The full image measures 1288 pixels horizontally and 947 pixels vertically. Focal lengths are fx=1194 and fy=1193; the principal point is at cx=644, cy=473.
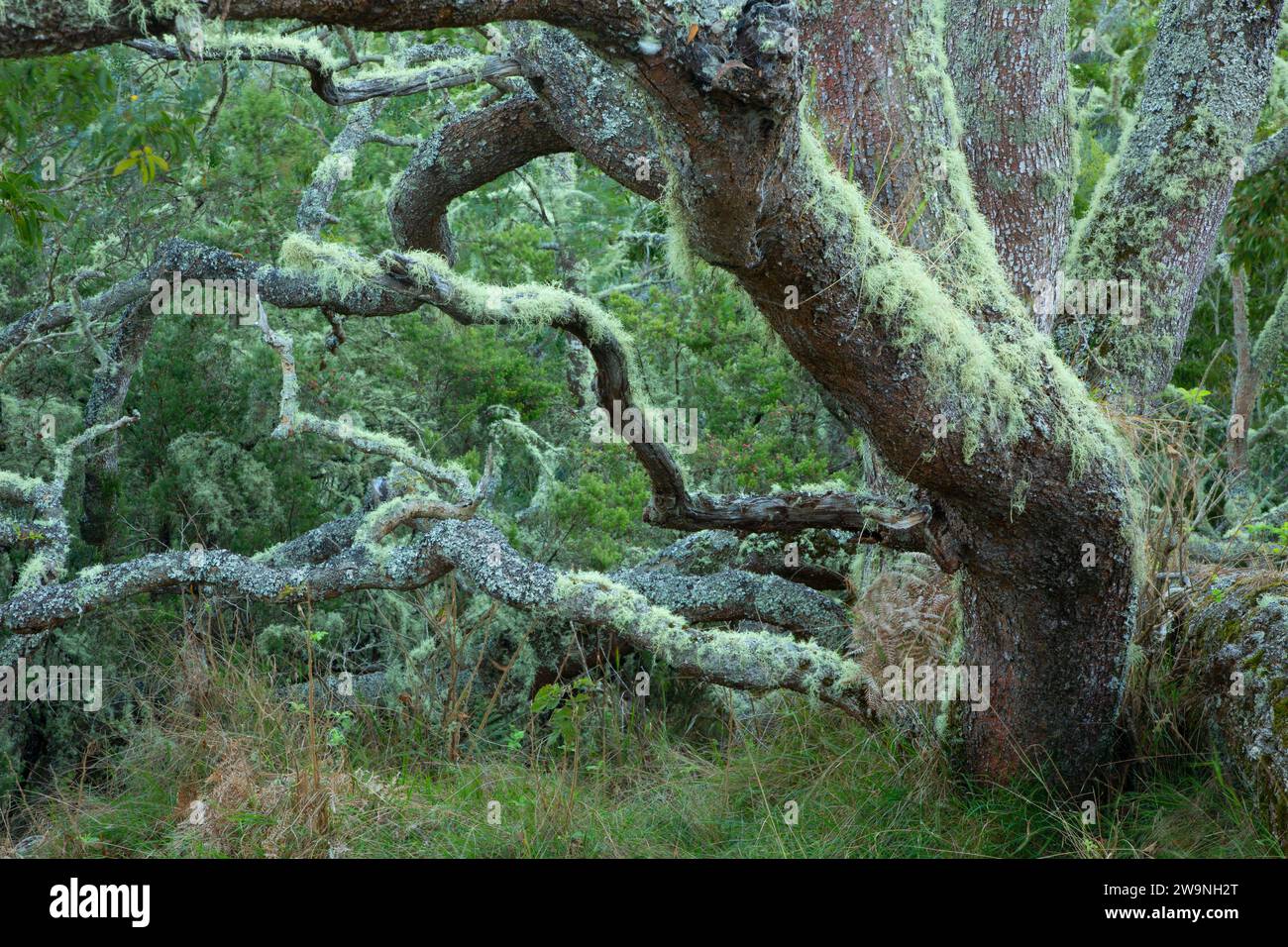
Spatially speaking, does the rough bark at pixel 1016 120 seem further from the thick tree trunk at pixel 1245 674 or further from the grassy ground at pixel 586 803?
the grassy ground at pixel 586 803

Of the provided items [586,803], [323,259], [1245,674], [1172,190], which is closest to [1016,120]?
[1172,190]

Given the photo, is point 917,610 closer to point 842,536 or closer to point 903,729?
point 903,729

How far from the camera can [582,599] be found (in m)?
4.20

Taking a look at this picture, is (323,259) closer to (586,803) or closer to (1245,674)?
(586,803)

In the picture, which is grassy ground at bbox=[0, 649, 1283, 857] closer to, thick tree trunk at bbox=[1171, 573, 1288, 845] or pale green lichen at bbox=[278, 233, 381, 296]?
thick tree trunk at bbox=[1171, 573, 1288, 845]

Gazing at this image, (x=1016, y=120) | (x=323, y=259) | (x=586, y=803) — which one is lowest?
(x=586, y=803)

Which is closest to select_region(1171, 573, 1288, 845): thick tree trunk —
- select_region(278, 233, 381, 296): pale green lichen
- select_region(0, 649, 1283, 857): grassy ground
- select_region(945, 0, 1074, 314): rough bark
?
select_region(0, 649, 1283, 857): grassy ground

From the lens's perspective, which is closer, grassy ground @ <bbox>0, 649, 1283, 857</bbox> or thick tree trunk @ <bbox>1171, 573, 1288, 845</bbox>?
thick tree trunk @ <bbox>1171, 573, 1288, 845</bbox>

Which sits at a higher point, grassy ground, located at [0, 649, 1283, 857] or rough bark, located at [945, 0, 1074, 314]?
rough bark, located at [945, 0, 1074, 314]

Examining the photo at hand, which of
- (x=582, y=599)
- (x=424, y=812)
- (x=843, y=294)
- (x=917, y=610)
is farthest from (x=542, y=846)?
(x=843, y=294)

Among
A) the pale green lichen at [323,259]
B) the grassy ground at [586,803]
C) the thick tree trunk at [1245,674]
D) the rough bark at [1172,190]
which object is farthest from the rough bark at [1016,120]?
the pale green lichen at [323,259]

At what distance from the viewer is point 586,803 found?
3.63m

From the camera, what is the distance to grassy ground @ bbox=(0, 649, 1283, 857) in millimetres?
3352

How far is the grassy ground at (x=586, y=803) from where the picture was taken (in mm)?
3352
